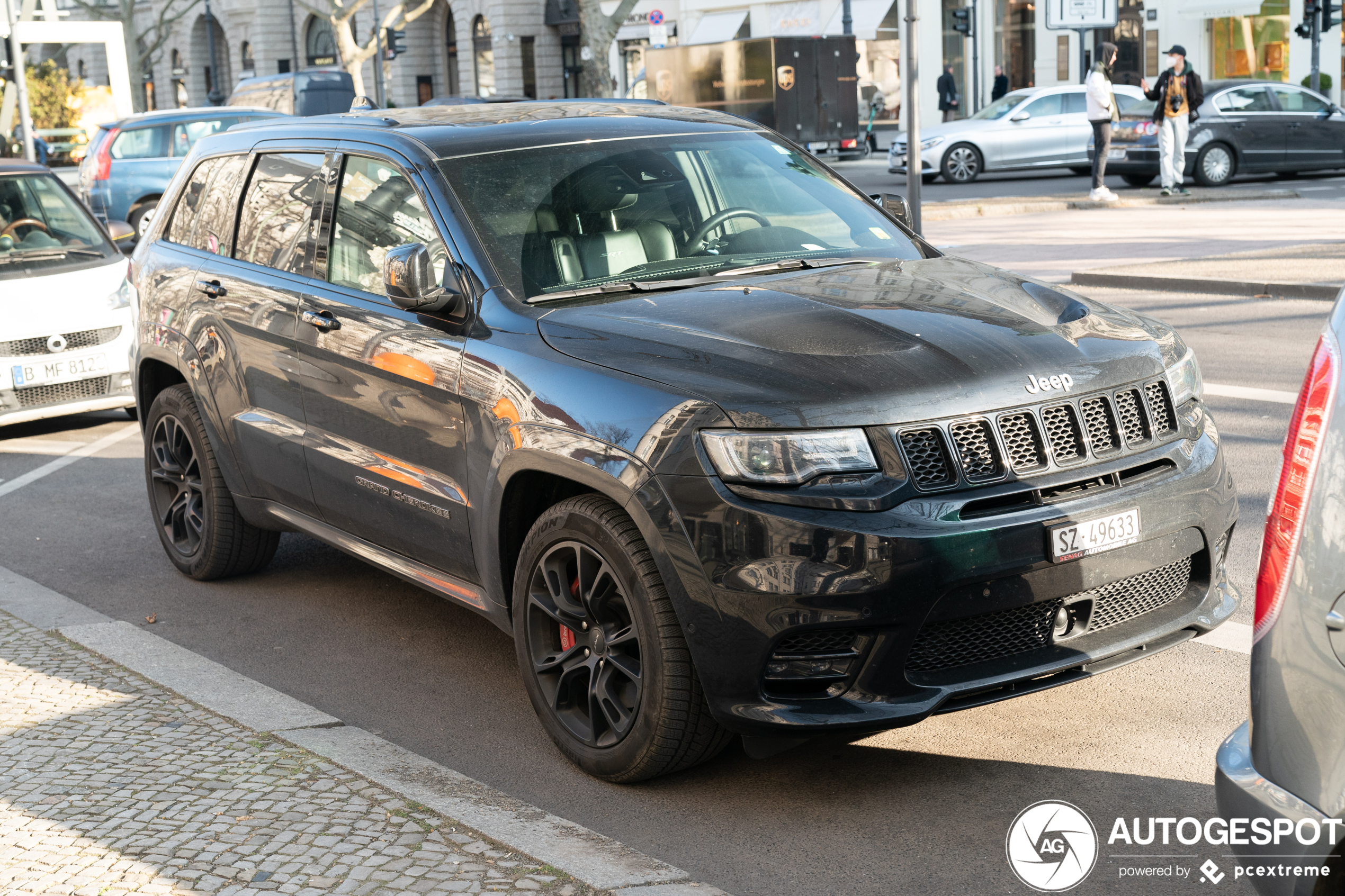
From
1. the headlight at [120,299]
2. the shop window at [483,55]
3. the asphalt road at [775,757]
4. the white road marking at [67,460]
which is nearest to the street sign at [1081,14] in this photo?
the headlight at [120,299]

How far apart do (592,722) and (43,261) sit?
25.4 ft

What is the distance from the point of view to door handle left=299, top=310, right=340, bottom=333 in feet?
17.0

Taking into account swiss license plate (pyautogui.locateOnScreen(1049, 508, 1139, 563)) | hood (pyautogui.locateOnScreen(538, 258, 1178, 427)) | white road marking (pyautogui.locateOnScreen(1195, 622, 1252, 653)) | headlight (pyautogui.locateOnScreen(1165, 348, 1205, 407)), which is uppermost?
hood (pyautogui.locateOnScreen(538, 258, 1178, 427))

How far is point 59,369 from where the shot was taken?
1005 cm

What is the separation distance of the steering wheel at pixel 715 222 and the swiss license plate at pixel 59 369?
255 inches

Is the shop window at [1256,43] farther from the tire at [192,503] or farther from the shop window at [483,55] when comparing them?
the tire at [192,503]

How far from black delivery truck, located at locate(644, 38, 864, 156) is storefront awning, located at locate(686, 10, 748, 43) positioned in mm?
17659

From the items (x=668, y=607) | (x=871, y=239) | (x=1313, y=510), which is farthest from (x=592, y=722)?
(x=1313, y=510)

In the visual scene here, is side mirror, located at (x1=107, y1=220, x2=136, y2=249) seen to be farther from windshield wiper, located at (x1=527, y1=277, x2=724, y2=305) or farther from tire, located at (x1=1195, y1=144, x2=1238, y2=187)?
tire, located at (x1=1195, y1=144, x2=1238, y2=187)

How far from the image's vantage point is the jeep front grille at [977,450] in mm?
3729

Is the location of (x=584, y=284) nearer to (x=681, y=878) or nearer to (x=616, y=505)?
(x=616, y=505)

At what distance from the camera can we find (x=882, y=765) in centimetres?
431

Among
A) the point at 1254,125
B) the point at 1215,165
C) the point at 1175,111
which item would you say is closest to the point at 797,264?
the point at 1175,111

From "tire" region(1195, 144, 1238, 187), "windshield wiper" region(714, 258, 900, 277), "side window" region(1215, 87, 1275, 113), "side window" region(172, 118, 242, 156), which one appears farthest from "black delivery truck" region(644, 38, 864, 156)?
"windshield wiper" region(714, 258, 900, 277)
